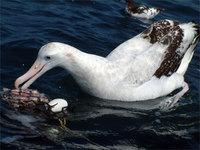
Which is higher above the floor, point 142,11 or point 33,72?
point 142,11

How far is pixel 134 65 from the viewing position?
7.50 metres

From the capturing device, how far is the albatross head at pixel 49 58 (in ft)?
21.8

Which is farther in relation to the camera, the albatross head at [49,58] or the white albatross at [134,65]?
the white albatross at [134,65]

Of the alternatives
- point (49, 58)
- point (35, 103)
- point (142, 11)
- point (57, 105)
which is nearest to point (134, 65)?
point (49, 58)

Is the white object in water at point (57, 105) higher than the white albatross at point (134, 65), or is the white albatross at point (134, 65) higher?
the white albatross at point (134, 65)

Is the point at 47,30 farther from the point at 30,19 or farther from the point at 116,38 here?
the point at 116,38

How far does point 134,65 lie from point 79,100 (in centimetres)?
141

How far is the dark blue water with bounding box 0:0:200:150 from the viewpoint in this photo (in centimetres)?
591

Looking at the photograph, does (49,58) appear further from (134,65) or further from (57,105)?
(134,65)

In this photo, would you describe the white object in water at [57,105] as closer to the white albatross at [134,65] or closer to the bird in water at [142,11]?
the white albatross at [134,65]

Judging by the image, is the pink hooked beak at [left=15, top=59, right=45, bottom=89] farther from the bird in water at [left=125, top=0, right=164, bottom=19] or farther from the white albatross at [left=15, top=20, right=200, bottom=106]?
the bird in water at [left=125, top=0, right=164, bottom=19]

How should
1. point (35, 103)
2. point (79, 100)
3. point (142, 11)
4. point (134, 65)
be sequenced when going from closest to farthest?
point (35, 103) → point (79, 100) → point (134, 65) → point (142, 11)

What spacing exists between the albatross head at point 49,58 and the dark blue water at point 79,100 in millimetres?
579

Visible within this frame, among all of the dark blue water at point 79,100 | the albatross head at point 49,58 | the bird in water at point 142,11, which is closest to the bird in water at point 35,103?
the dark blue water at point 79,100
